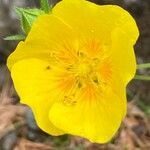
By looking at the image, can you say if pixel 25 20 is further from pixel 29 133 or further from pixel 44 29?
pixel 29 133

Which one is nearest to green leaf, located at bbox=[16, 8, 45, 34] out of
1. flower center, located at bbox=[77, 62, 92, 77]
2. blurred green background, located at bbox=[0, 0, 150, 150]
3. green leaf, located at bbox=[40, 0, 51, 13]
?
green leaf, located at bbox=[40, 0, 51, 13]

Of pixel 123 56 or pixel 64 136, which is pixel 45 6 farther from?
pixel 64 136

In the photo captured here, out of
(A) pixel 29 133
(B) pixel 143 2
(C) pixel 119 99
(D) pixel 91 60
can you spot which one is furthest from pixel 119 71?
(A) pixel 29 133

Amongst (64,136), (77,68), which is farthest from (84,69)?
(64,136)

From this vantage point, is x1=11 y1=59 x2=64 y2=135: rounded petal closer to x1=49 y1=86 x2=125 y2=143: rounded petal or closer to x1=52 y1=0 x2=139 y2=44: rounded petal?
x1=49 y1=86 x2=125 y2=143: rounded petal

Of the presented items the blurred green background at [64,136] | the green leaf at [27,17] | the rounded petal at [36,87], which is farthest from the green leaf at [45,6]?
the blurred green background at [64,136]
